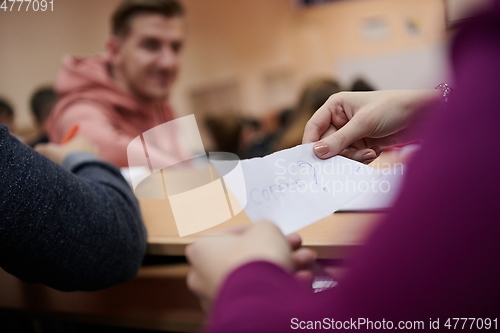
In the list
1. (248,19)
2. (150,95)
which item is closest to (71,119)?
(150,95)

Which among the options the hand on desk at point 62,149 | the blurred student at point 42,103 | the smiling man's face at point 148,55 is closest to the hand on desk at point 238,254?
the hand on desk at point 62,149

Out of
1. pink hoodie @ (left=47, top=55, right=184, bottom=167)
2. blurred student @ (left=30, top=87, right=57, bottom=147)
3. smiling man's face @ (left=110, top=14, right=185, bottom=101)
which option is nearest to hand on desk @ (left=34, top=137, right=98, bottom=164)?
pink hoodie @ (left=47, top=55, right=184, bottom=167)

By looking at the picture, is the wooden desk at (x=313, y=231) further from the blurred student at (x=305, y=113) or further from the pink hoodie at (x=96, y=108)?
the pink hoodie at (x=96, y=108)

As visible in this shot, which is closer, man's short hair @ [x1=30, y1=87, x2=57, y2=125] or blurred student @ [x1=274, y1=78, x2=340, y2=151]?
blurred student @ [x1=274, y1=78, x2=340, y2=151]

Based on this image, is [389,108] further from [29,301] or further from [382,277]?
[29,301]

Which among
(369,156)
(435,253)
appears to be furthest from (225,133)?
(435,253)

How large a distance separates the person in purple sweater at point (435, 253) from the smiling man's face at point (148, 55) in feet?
2.72

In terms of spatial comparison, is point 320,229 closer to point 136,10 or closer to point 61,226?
point 61,226

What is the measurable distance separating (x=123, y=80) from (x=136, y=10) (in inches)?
6.9

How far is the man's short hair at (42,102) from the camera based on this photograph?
155 centimetres

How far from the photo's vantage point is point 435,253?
0.60 ft

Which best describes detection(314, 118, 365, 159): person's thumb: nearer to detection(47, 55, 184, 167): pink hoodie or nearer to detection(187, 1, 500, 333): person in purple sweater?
detection(187, 1, 500, 333): person in purple sweater

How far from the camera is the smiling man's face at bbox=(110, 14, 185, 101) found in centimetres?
94

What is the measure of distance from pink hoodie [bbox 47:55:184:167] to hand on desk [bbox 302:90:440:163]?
26.2 inches
